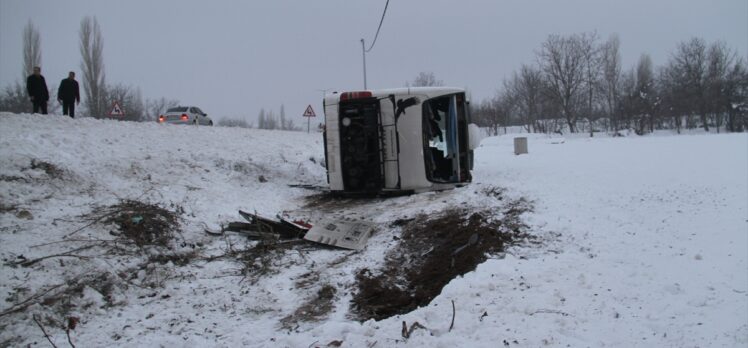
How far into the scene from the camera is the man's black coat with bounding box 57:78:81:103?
13.4m

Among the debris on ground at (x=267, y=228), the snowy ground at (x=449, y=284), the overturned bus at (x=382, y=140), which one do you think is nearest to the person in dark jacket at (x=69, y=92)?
the snowy ground at (x=449, y=284)

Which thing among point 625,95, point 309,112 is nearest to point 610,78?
point 625,95

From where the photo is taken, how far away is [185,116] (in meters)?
23.5

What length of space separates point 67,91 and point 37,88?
29.4 inches

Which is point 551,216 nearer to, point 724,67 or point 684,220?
point 684,220

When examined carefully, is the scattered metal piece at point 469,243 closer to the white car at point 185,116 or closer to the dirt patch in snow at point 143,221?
the dirt patch in snow at point 143,221

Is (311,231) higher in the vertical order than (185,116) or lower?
lower

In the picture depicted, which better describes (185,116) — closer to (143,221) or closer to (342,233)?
(143,221)

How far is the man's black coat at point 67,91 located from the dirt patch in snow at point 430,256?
11.5 metres

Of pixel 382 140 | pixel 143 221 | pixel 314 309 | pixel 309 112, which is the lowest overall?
pixel 314 309

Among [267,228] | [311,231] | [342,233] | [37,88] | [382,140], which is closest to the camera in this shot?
[342,233]

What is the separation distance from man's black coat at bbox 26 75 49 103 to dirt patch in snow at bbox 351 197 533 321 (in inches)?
454

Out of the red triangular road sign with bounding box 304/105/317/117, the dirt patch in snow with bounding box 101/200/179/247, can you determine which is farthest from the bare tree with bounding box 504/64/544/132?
the dirt patch in snow with bounding box 101/200/179/247

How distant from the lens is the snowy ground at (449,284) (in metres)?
3.69
